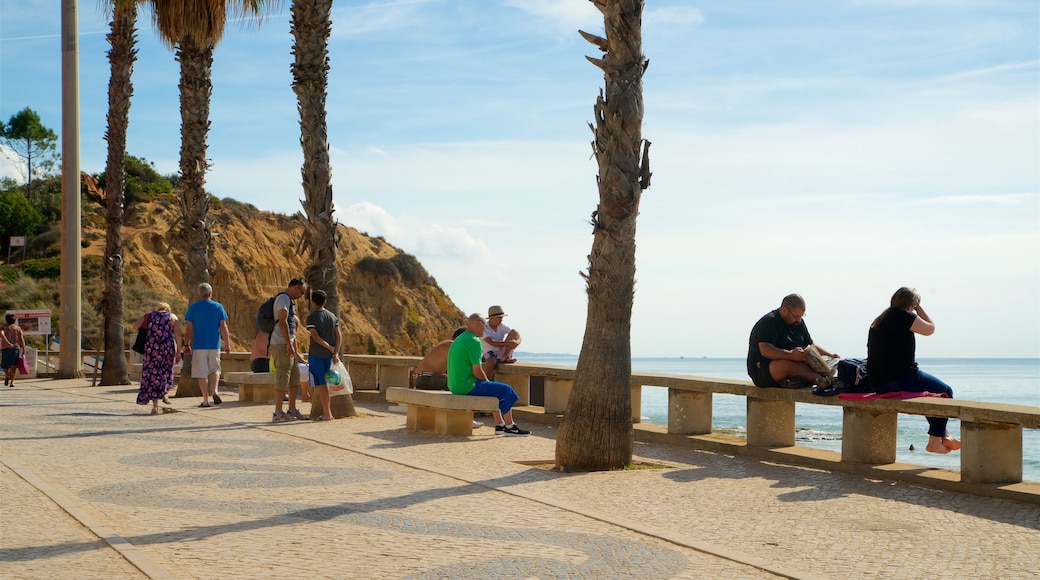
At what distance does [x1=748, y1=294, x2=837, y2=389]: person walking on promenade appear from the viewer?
10.2 m

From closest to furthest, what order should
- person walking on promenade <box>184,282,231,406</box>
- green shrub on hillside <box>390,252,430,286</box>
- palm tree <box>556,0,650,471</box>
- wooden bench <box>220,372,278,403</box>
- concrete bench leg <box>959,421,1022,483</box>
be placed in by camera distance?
1. concrete bench leg <box>959,421,1022,483</box>
2. palm tree <box>556,0,650,471</box>
3. person walking on promenade <box>184,282,231,406</box>
4. wooden bench <box>220,372,278,403</box>
5. green shrub on hillside <box>390,252,430,286</box>

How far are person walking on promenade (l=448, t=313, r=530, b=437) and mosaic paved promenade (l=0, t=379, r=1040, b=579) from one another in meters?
1.07

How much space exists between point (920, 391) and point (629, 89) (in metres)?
3.76

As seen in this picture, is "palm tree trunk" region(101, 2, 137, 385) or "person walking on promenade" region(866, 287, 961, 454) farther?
"palm tree trunk" region(101, 2, 137, 385)

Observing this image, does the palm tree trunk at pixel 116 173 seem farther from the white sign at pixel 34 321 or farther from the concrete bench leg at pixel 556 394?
the concrete bench leg at pixel 556 394

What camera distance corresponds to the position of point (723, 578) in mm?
5492

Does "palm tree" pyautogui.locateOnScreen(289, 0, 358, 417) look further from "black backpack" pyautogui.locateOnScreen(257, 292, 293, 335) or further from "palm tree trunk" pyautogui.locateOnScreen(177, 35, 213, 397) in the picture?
"palm tree trunk" pyautogui.locateOnScreen(177, 35, 213, 397)

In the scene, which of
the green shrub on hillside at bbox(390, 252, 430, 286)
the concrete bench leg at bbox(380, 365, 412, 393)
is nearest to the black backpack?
the concrete bench leg at bbox(380, 365, 412, 393)

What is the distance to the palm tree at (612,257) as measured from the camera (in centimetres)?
950

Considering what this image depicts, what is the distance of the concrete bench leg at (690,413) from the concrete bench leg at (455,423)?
2391mm

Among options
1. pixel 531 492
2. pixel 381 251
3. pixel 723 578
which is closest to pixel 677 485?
pixel 531 492

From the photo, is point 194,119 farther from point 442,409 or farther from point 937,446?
point 937,446

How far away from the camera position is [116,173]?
23.7 m

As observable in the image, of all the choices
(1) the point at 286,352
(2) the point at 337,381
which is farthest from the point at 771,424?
(1) the point at 286,352
